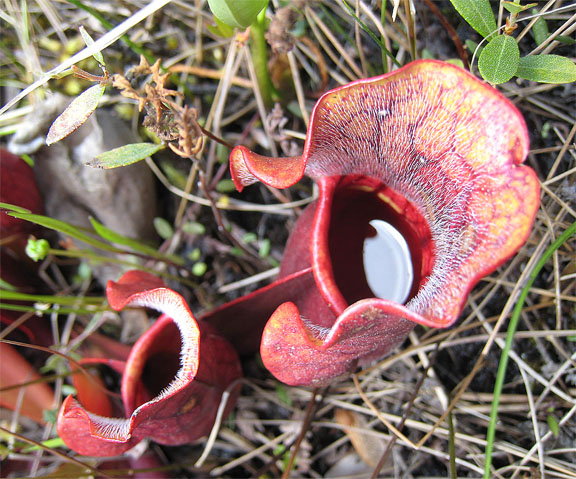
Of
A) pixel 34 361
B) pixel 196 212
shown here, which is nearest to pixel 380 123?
pixel 196 212

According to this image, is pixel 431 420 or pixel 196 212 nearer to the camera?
pixel 431 420

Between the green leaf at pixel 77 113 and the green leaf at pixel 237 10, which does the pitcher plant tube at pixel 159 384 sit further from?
the green leaf at pixel 237 10

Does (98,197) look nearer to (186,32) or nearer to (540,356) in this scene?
(186,32)

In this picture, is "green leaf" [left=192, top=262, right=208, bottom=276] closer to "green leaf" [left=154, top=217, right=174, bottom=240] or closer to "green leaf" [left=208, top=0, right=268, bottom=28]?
"green leaf" [left=154, top=217, right=174, bottom=240]

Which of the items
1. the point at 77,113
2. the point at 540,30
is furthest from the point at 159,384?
the point at 540,30

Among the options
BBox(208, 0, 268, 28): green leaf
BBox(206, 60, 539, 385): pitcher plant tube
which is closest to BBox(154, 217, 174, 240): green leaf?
BBox(206, 60, 539, 385): pitcher plant tube

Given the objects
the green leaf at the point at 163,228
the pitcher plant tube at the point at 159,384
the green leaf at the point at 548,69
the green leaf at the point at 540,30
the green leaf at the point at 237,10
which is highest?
the green leaf at the point at 237,10

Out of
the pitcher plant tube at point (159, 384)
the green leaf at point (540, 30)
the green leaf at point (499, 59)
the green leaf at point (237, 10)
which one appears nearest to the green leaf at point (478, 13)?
the green leaf at point (499, 59)
